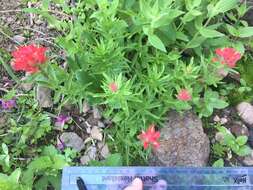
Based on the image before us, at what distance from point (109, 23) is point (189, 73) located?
34 centimetres

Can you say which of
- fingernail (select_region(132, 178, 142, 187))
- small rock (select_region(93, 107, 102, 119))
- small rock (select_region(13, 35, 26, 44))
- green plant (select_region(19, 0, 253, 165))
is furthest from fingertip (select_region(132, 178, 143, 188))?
small rock (select_region(13, 35, 26, 44))

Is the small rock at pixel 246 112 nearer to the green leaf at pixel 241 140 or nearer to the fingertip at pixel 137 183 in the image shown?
the green leaf at pixel 241 140

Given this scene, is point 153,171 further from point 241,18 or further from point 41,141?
point 241,18

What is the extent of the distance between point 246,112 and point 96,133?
656 millimetres

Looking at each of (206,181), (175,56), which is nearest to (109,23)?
(175,56)

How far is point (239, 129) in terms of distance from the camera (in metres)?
2.02

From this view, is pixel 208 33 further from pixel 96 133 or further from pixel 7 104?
pixel 7 104

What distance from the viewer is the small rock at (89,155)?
190cm

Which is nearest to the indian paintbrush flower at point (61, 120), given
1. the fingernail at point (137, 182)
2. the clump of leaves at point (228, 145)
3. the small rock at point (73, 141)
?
the small rock at point (73, 141)

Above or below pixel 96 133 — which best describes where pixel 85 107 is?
above

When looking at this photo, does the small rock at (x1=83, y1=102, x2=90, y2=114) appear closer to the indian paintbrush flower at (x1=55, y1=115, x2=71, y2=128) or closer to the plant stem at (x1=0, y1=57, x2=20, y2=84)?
the indian paintbrush flower at (x1=55, y1=115, x2=71, y2=128)

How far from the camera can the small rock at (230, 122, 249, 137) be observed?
2.01 metres

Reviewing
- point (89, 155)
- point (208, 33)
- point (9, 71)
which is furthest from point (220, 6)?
point (9, 71)

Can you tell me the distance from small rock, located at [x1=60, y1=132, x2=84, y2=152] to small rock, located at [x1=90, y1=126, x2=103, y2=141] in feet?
0.18
